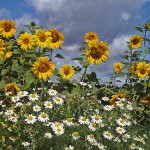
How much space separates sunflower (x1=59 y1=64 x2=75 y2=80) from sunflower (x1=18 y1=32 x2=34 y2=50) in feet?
2.30

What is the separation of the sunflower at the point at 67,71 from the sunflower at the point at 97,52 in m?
0.35

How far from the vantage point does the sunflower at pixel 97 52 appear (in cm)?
762

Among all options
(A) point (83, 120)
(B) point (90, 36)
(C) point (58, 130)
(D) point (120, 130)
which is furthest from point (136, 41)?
(C) point (58, 130)

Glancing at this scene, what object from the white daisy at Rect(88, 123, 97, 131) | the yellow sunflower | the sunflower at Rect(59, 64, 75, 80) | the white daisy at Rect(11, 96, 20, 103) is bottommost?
the white daisy at Rect(88, 123, 97, 131)

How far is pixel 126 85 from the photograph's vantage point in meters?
8.84

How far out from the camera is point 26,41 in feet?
26.7

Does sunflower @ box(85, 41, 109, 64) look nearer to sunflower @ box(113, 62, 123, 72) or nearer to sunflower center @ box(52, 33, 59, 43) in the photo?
sunflower center @ box(52, 33, 59, 43)

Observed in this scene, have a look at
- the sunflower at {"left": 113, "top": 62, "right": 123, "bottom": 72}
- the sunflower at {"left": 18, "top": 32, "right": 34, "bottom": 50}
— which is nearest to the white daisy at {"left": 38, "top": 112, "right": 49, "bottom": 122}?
the sunflower at {"left": 18, "top": 32, "right": 34, "bottom": 50}

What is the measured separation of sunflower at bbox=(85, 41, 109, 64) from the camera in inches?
300

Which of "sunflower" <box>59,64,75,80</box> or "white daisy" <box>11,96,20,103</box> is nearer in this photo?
"white daisy" <box>11,96,20,103</box>

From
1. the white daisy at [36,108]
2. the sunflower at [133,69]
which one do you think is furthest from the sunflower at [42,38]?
the white daisy at [36,108]

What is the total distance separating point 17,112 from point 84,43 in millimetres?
2728

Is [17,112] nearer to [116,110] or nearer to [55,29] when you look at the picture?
[116,110]

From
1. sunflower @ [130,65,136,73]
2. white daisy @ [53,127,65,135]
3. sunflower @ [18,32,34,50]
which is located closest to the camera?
white daisy @ [53,127,65,135]
